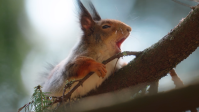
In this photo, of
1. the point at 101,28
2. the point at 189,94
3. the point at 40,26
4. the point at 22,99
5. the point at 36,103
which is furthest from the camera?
the point at 40,26

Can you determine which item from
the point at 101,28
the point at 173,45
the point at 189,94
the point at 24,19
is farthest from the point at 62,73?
the point at 24,19

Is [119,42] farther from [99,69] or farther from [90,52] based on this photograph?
[99,69]

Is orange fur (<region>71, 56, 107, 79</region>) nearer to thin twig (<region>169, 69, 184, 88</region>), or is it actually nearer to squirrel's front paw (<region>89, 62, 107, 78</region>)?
squirrel's front paw (<region>89, 62, 107, 78</region>)

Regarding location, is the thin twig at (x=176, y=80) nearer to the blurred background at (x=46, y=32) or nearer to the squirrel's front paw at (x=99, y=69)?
the blurred background at (x=46, y=32)

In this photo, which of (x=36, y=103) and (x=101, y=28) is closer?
(x=36, y=103)

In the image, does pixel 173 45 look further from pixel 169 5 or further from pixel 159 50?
pixel 169 5
